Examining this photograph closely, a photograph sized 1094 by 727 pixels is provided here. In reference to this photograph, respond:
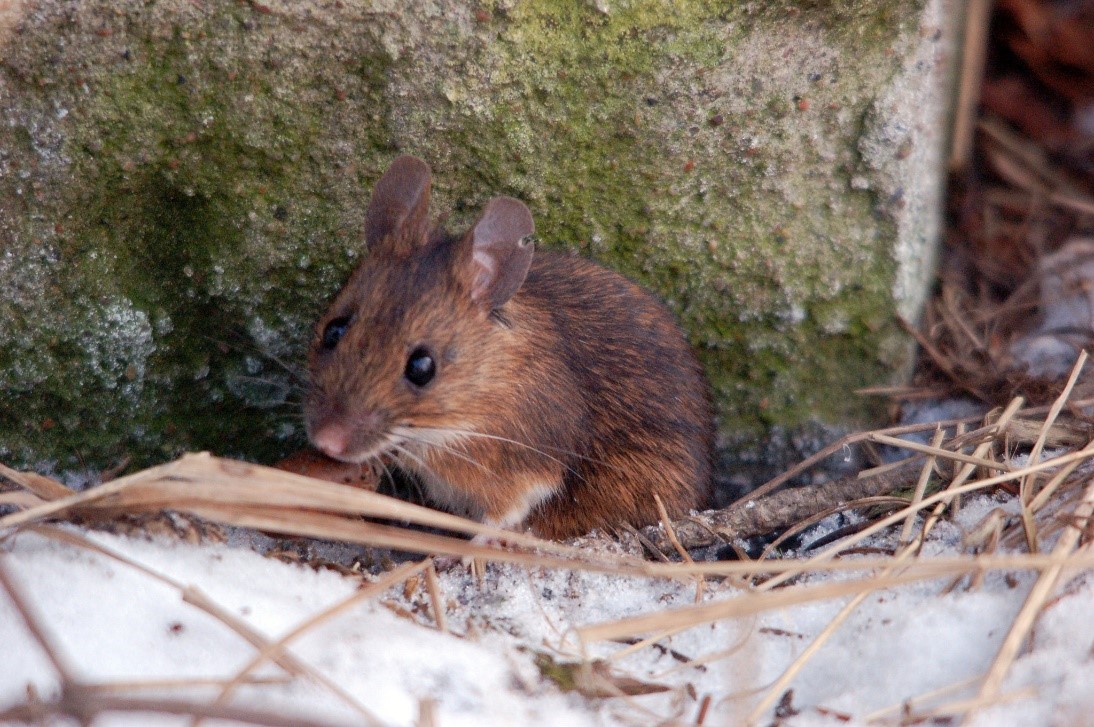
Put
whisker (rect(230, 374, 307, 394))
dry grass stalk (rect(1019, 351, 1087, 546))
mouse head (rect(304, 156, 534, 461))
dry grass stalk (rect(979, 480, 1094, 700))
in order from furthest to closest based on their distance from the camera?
whisker (rect(230, 374, 307, 394)), mouse head (rect(304, 156, 534, 461)), dry grass stalk (rect(1019, 351, 1087, 546)), dry grass stalk (rect(979, 480, 1094, 700))

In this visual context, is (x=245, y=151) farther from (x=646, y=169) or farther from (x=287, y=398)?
(x=646, y=169)

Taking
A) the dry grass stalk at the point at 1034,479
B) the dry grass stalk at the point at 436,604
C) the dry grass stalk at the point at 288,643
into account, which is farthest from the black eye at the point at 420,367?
the dry grass stalk at the point at 1034,479

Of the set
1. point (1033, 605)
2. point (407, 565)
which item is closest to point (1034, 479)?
point (1033, 605)

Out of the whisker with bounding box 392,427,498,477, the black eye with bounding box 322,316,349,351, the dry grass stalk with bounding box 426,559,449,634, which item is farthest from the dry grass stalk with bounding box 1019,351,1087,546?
the black eye with bounding box 322,316,349,351

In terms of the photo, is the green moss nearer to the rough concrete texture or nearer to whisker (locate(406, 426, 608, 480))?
the rough concrete texture

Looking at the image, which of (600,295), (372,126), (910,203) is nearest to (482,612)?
(600,295)

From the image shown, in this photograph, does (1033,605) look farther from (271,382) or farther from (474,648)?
(271,382)
